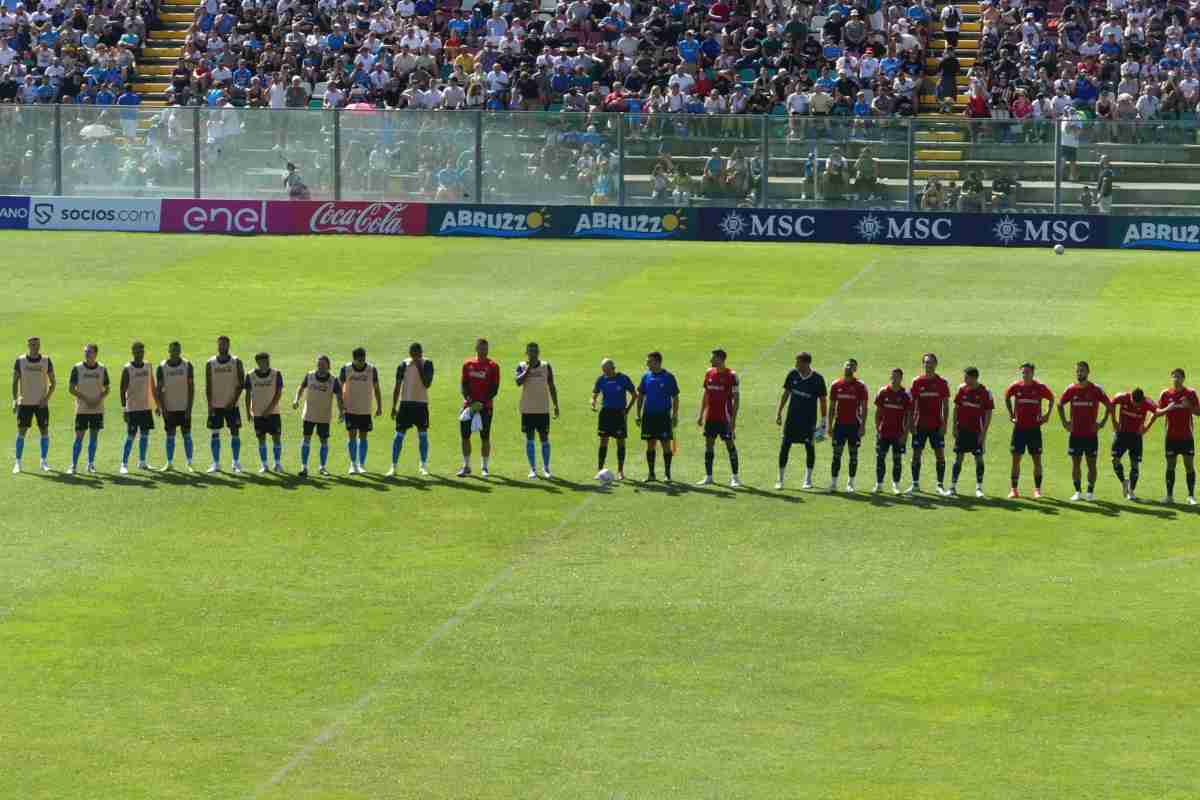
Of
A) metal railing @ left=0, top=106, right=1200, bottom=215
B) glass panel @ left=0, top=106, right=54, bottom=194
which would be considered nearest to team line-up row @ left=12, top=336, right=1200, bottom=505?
metal railing @ left=0, top=106, right=1200, bottom=215

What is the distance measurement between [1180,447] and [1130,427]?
2.16 ft

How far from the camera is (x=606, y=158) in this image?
4909 centimetres

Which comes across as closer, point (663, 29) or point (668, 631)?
point (668, 631)

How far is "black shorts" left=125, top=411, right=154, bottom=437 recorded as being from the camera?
27188mm

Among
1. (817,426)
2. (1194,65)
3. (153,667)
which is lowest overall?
(153,667)

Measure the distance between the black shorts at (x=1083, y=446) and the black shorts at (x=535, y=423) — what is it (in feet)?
22.3

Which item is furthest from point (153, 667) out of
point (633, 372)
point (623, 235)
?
point (623, 235)

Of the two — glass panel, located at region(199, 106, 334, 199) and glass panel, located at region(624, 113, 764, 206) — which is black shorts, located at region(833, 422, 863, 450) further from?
glass panel, located at region(199, 106, 334, 199)

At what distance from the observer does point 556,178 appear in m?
49.2

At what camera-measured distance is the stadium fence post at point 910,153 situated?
1876 inches

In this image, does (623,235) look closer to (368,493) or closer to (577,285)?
(577,285)

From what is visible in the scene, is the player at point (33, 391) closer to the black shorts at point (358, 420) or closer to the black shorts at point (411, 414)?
the black shorts at point (358, 420)

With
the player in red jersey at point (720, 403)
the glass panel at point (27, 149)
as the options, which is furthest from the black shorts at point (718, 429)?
the glass panel at point (27, 149)

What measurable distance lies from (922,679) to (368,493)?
31.7 ft
